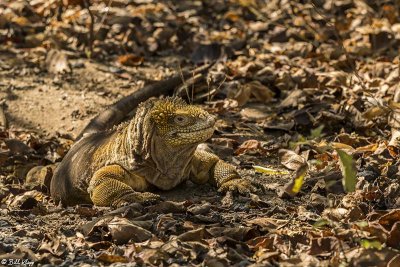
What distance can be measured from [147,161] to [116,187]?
0.43 meters

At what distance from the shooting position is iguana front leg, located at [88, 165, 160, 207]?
752 cm

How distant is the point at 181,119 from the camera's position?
25.3ft

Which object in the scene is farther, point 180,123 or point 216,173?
point 216,173

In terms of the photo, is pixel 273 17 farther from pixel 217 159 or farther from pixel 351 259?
pixel 351 259

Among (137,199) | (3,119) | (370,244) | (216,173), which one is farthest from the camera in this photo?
(3,119)

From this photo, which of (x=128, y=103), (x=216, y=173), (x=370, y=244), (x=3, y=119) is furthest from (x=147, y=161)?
(x=3, y=119)

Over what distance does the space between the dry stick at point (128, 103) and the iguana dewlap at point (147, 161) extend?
4.44 feet

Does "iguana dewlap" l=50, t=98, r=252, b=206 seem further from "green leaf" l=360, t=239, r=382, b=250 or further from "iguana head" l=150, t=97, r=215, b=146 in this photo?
"green leaf" l=360, t=239, r=382, b=250

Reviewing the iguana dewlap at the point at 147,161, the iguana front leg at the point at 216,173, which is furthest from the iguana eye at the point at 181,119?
the iguana front leg at the point at 216,173

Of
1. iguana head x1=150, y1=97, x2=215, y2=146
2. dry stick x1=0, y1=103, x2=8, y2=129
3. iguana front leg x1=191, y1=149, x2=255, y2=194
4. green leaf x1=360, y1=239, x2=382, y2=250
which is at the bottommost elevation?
dry stick x1=0, y1=103, x2=8, y2=129

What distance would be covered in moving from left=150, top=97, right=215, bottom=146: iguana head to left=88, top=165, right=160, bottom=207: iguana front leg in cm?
53

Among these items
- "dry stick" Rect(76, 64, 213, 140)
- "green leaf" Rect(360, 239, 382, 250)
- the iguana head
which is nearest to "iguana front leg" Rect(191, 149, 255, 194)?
the iguana head

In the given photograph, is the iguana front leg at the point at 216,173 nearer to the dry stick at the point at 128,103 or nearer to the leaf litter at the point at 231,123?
the leaf litter at the point at 231,123

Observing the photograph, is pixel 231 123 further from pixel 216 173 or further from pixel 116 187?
pixel 116 187
